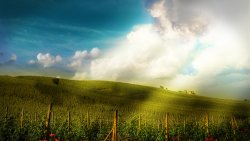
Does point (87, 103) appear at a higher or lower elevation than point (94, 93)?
lower

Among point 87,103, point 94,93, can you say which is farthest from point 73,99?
point 94,93

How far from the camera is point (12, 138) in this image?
19.9 meters

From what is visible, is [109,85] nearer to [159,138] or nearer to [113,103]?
[113,103]

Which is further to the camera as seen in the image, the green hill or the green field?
the green hill

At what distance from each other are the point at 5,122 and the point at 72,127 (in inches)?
187

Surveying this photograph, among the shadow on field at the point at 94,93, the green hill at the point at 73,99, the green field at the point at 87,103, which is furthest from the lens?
the shadow on field at the point at 94,93

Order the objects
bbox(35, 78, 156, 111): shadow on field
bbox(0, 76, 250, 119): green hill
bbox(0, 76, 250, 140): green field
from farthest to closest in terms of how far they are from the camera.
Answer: bbox(35, 78, 156, 111): shadow on field, bbox(0, 76, 250, 119): green hill, bbox(0, 76, 250, 140): green field

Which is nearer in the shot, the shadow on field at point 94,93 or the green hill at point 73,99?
the green hill at point 73,99

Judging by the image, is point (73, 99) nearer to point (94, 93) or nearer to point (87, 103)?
point (87, 103)

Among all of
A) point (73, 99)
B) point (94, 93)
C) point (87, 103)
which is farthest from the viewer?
point (94, 93)

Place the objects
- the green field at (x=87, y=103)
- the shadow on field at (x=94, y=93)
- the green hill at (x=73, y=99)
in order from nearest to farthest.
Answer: the green field at (x=87, y=103) → the green hill at (x=73, y=99) → the shadow on field at (x=94, y=93)

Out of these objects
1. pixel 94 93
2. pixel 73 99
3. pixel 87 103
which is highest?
pixel 94 93

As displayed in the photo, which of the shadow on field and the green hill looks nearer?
the green hill

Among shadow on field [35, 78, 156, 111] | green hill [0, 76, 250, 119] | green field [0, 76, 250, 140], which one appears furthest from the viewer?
shadow on field [35, 78, 156, 111]
